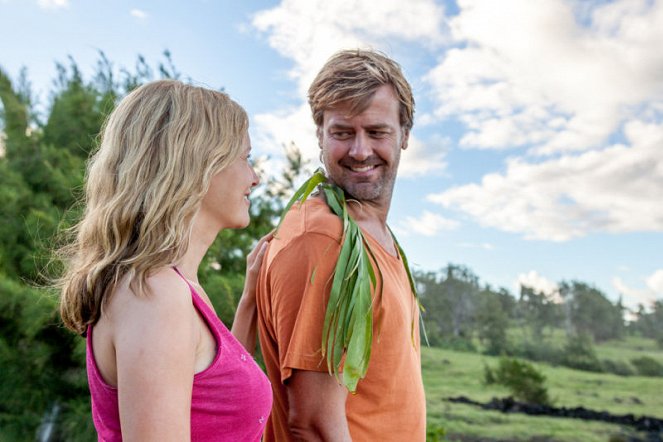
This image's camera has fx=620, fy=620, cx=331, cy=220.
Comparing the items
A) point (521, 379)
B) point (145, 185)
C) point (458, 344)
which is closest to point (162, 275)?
point (145, 185)

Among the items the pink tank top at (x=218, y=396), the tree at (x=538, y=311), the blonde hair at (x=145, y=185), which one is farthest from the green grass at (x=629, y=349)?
the blonde hair at (x=145, y=185)

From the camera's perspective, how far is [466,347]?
10156 millimetres

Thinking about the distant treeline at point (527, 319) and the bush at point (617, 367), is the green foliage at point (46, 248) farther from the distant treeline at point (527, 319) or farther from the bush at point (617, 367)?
the bush at point (617, 367)

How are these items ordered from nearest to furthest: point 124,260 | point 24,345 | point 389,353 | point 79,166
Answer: point 124,260 → point 389,353 → point 24,345 → point 79,166

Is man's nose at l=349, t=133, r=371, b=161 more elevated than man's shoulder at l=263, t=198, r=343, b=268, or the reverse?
man's nose at l=349, t=133, r=371, b=161

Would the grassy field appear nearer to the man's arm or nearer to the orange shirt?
the orange shirt

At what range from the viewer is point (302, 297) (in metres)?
1.69

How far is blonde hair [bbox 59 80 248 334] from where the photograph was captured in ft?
4.02

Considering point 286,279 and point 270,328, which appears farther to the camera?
point 270,328

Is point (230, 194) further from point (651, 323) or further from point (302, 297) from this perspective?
point (651, 323)

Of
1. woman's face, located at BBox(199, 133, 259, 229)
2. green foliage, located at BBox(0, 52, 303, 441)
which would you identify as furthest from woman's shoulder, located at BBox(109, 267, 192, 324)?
green foliage, located at BBox(0, 52, 303, 441)

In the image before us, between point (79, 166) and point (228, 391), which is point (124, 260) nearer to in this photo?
point (228, 391)

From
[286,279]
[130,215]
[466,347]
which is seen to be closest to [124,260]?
[130,215]

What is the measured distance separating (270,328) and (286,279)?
23cm
